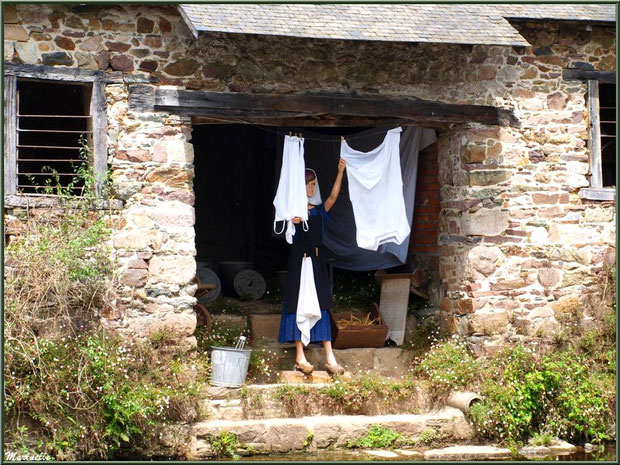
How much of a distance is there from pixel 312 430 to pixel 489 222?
3.10 metres

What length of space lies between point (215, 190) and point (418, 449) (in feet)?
17.8

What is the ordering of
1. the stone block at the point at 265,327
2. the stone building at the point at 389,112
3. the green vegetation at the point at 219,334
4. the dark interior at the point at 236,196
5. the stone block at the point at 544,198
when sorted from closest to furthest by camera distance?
the stone building at the point at 389,112 < the green vegetation at the point at 219,334 < the stone block at the point at 544,198 < the stone block at the point at 265,327 < the dark interior at the point at 236,196

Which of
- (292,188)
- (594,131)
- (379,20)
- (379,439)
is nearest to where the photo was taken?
(379,439)

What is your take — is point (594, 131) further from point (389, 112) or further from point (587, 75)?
point (389, 112)

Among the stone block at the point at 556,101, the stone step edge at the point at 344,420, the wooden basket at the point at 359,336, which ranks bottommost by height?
the stone step edge at the point at 344,420

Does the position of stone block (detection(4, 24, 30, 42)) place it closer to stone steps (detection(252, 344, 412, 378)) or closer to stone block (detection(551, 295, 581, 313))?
stone steps (detection(252, 344, 412, 378))

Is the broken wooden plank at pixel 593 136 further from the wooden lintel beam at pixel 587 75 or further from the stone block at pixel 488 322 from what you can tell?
the stone block at pixel 488 322

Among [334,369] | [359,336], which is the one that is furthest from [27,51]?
[359,336]

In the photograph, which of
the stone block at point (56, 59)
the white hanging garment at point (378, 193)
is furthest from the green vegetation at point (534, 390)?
the stone block at point (56, 59)

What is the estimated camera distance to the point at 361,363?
10.2 metres

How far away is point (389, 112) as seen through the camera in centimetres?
959

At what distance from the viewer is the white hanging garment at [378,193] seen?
9727 millimetres

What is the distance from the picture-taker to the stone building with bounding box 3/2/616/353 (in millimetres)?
8805

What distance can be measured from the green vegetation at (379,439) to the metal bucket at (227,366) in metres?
1.32
